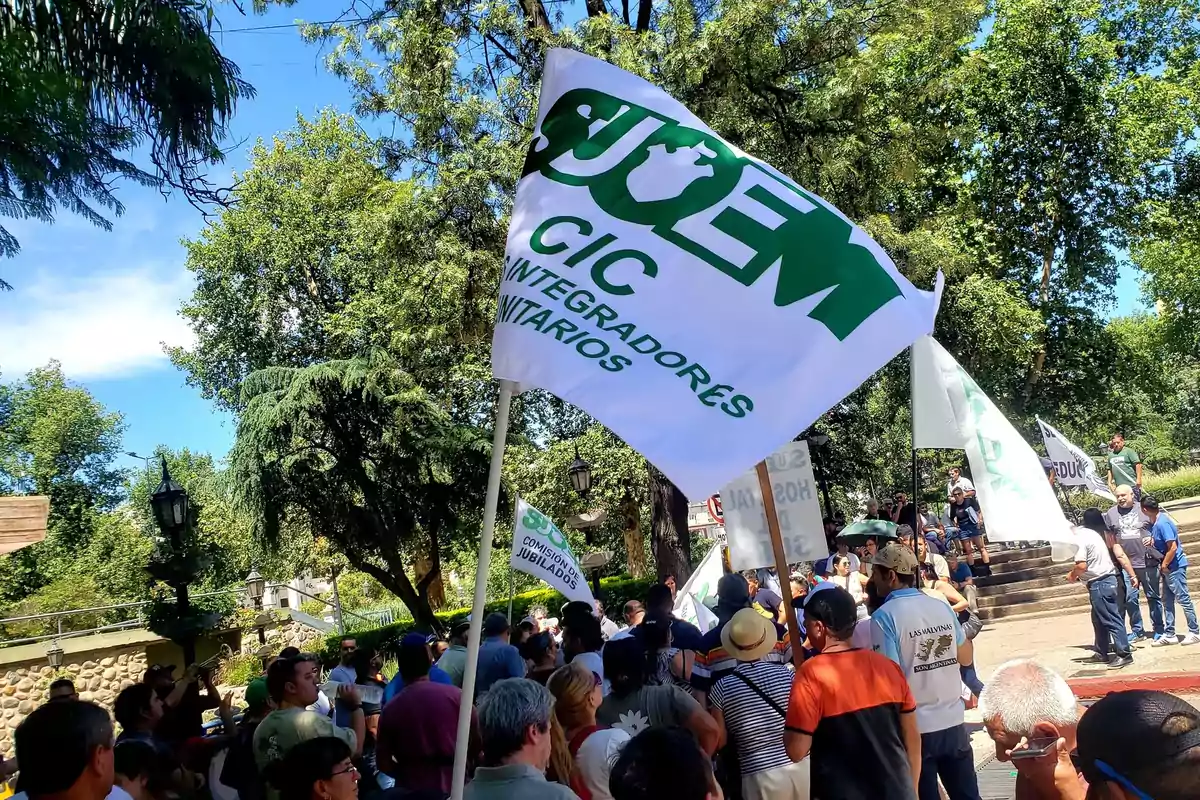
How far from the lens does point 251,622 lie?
26359mm

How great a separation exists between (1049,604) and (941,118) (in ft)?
49.4

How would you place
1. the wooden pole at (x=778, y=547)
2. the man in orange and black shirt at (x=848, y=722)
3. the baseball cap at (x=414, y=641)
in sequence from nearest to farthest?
the man in orange and black shirt at (x=848, y=722)
the wooden pole at (x=778, y=547)
the baseball cap at (x=414, y=641)

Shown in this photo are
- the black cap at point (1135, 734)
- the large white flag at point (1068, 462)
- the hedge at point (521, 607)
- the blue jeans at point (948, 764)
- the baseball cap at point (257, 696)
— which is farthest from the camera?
the hedge at point (521, 607)

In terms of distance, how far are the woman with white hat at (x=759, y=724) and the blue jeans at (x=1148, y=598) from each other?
893 cm

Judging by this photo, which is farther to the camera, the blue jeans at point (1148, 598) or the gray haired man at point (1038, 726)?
the blue jeans at point (1148, 598)

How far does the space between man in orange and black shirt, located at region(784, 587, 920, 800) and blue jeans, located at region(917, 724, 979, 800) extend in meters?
1.07

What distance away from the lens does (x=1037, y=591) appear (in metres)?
16.4

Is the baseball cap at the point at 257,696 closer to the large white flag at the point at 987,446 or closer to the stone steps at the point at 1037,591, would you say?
the large white flag at the point at 987,446

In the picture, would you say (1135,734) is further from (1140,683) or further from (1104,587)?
(1104,587)

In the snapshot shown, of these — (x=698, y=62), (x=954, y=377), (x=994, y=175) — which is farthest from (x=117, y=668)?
(x=994, y=175)

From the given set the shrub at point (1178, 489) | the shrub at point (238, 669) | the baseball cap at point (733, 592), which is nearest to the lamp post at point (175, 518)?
the baseball cap at point (733, 592)

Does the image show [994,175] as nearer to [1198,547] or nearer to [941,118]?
[941,118]

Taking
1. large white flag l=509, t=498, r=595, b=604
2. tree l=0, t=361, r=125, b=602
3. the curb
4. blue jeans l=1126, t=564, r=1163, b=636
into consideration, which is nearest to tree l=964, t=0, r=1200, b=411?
blue jeans l=1126, t=564, r=1163, b=636

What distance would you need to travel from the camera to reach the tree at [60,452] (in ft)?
159
